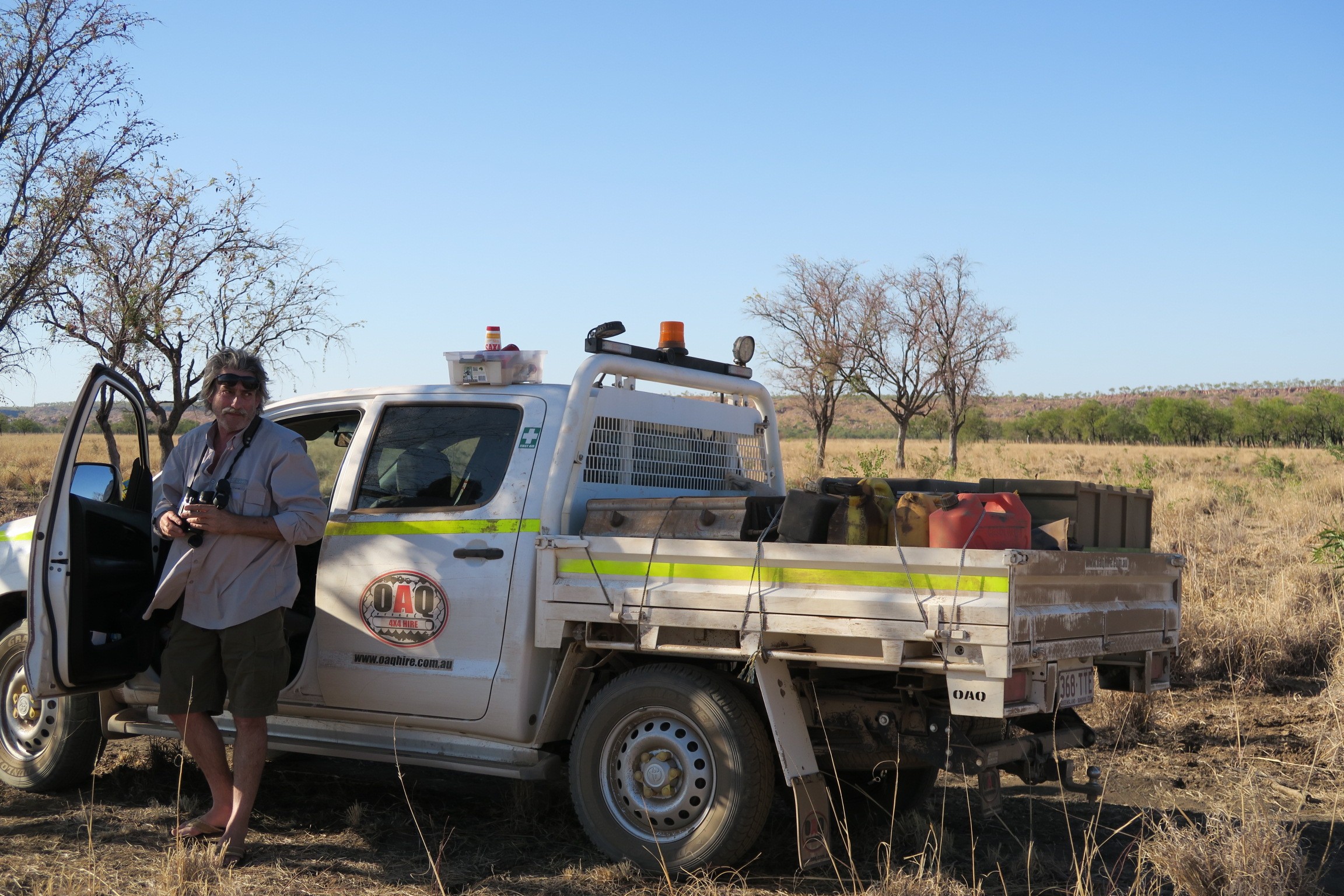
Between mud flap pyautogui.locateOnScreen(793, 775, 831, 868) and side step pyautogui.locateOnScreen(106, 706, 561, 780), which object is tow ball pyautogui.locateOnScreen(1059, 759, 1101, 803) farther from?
side step pyautogui.locateOnScreen(106, 706, 561, 780)

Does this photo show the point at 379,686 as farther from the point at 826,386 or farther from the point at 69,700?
the point at 826,386

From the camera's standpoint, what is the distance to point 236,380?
4.63 m

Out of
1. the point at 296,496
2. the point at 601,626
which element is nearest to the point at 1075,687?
the point at 601,626

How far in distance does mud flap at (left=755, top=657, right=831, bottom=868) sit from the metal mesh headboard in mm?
1279

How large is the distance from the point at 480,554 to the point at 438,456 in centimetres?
59

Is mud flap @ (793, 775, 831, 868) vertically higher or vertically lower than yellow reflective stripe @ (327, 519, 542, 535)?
lower

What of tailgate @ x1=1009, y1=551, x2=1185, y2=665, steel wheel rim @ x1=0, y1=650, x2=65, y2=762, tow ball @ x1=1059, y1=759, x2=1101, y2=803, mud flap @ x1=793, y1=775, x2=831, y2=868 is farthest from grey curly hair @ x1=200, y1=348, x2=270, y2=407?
tow ball @ x1=1059, y1=759, x2=1101, y2=803

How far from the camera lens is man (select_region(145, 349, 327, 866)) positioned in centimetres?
454

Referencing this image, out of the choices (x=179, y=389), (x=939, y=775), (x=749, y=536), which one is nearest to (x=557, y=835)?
(x=749, y=536)

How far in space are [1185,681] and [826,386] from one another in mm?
26758

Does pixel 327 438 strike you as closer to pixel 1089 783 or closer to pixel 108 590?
pixel 108 590

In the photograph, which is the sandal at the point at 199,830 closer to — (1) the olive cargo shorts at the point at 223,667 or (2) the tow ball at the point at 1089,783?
(1) the olive cargo shorts at the point at 223,667

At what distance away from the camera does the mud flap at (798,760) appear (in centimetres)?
418

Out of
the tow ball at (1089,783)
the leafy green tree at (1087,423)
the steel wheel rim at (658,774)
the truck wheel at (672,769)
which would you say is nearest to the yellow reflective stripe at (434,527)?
the truck wheel at (672,769)
